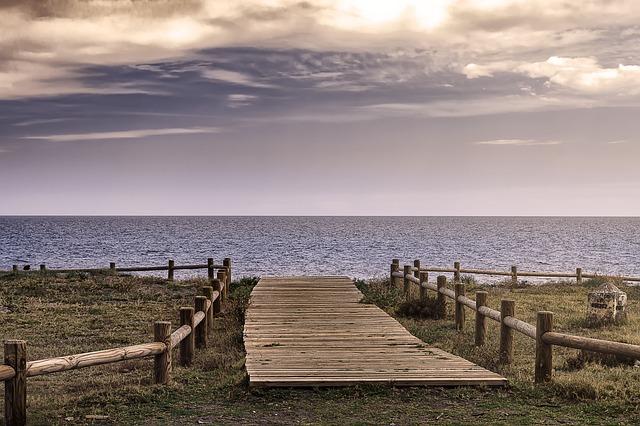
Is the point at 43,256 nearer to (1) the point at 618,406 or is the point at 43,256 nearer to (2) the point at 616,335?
(2) the point at 616,335

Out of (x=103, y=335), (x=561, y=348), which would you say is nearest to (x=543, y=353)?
(x=561, y=348)

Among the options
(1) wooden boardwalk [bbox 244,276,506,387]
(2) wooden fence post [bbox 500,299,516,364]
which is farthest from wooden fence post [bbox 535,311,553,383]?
(2) wooden fence post [bbox 500,299,516,364]

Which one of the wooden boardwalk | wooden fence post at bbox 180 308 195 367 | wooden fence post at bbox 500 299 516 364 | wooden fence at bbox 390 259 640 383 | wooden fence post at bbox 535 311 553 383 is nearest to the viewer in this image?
wooden fence at bbox 390 259 640 383

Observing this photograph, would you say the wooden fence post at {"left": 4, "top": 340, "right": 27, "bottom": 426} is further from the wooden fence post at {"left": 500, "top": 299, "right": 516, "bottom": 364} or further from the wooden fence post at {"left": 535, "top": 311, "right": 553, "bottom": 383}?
the wooden fence post at {"left": 500, "top": 299, "right": 516, "bottom": 364}

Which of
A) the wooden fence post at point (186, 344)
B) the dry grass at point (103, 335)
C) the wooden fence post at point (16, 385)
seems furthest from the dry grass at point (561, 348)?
the wooden fence post at point (16, 385)

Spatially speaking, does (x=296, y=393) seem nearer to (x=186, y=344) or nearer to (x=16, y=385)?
(x=186, y=344)

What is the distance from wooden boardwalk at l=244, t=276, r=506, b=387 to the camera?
10.2 metres

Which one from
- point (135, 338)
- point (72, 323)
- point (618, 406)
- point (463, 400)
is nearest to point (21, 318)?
point (72, 323)

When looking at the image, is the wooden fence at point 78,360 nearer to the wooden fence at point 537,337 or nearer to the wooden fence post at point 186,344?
the wooden fence post at point 186,344

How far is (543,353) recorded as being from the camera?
10.7 metres

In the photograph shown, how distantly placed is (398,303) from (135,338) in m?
7.72

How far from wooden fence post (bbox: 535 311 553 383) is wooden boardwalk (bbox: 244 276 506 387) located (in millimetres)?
761

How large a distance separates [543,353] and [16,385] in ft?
24.1

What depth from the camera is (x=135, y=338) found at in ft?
57.2
